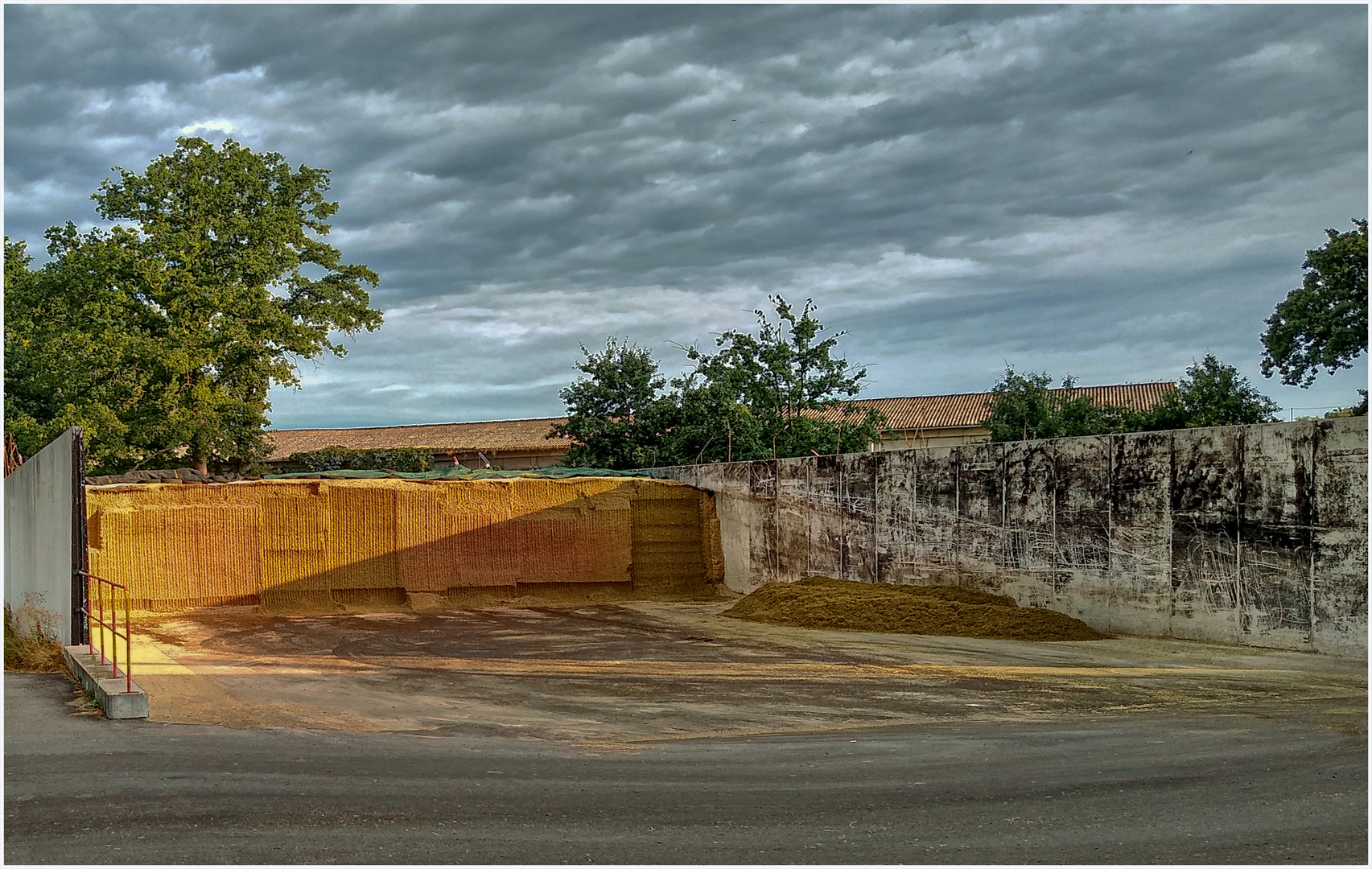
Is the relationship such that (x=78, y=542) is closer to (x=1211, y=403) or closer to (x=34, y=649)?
(x=34, y=649)

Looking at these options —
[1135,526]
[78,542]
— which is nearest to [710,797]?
[1135,526]

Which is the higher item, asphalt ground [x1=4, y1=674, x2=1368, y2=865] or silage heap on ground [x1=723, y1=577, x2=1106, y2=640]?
asphalt ground [x1=4, y1=674, x2=1368, y2=865]

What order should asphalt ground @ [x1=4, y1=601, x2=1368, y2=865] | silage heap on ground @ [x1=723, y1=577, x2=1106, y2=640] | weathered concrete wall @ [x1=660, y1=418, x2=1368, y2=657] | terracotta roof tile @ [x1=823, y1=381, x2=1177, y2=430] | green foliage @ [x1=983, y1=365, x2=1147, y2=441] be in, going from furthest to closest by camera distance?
terracotta roof tile @ [x1=823, y1=381, x2=1177, y2=430] → green foliage @ [x1=983, y1=365, x2=1147, y2=441] → silage heap on ground @ [x1=723, y1=577, x2=1106, y2=640] → weathered concrete wall @ [x1=660, y1=418, x2=1368, y2=657] → asphalt ground @ [x1=4, y1=601, x2=1368, y2=865]

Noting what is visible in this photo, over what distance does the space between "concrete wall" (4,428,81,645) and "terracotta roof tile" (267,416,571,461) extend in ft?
111

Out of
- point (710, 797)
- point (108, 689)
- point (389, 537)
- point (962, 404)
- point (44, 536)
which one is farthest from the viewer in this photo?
point (962, 404)

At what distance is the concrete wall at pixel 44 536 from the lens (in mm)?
14078

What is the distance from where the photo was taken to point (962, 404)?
182 ft

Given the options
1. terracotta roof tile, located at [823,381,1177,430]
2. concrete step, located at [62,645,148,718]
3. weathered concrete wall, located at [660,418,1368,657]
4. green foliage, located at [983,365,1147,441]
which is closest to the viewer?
concrete step, located at [62,645,148,718]

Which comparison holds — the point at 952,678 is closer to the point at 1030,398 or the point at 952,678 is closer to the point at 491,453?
the point at 1030,398

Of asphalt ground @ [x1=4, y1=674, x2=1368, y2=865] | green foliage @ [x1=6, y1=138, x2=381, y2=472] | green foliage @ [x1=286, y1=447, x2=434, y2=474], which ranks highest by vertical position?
green foliage @ [x1=6, y1=138, x2=381, y2=472]

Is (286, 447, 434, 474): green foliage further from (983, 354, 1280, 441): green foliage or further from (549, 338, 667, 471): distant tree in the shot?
(983, 354, 1280, 441): green foliage

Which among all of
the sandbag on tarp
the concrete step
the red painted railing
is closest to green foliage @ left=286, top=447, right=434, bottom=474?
the sandbag on tarp

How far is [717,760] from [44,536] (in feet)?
38.7

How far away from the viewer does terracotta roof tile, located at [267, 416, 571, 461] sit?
5438cm
